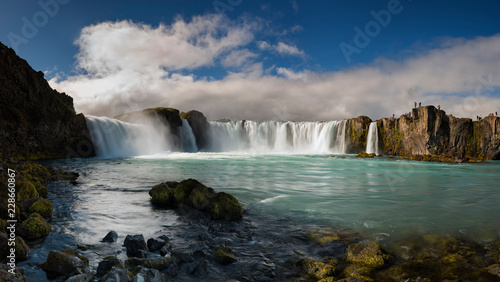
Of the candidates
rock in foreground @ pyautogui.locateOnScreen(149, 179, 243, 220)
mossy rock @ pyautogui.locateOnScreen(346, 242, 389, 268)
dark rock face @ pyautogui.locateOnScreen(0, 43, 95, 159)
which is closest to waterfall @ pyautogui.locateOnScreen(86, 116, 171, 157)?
dark rock face @ pyautogui.locateOnScreen(0, 43, 95, 159)

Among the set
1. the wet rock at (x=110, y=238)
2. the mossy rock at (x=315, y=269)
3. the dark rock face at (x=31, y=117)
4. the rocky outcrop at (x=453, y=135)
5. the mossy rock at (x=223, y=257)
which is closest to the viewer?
the mossy rock at (x=315, y=269)

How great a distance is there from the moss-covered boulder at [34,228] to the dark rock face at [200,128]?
74.3 m

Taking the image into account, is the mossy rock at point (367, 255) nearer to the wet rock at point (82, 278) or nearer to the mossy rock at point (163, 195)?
the wet rock at point (82, 278)

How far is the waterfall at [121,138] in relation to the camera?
4616 centimetres

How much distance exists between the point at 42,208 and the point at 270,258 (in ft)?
22.9

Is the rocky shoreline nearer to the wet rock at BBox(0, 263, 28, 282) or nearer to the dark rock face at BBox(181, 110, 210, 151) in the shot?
the wet rock at BBox(0, 263, 28, 282)

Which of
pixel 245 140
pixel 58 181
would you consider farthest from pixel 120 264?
pixel 245 140

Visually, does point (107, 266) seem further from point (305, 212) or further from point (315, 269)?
point (305, 212)

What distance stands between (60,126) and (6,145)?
8.93 metres

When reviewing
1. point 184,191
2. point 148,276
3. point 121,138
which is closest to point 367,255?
point 148,276

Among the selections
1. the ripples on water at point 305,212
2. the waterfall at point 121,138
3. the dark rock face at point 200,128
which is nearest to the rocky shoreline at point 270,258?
the ripples on water at point 305,212

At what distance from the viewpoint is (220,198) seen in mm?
9016

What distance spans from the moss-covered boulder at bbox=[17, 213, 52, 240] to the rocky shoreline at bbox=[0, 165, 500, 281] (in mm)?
26

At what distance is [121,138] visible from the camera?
5150cm
